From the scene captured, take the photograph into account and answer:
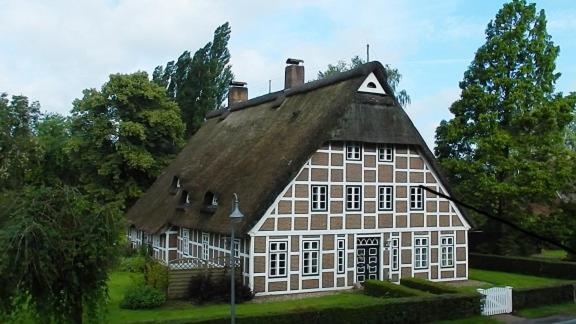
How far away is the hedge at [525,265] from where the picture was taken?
30859 mm

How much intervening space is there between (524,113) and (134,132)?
26214 mm

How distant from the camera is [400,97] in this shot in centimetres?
5438

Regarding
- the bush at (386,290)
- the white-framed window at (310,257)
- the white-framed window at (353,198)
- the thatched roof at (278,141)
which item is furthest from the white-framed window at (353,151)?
the bush at (386,290)

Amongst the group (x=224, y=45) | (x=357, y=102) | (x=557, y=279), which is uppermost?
(x=224, y=45)

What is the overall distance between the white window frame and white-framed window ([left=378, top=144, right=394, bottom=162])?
4069mm

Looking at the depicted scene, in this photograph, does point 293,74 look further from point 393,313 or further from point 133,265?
point 393,313

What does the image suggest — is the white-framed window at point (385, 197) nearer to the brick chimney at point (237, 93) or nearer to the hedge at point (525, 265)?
the hedge at point (525, 265)

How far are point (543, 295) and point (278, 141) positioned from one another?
13008 millimetres

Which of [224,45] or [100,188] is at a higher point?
[224,45]

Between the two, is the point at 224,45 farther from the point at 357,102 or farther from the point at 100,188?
the point at 357,102

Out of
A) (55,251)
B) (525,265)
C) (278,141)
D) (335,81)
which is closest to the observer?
(55,251)

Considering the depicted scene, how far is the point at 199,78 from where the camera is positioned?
189 feet

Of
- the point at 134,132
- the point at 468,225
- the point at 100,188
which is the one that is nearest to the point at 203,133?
the point at 134,132

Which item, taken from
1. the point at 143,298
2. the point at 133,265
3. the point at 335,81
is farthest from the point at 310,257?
the point at 133,265
